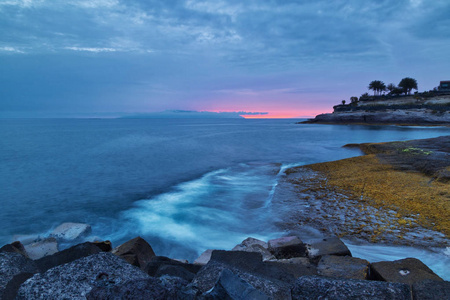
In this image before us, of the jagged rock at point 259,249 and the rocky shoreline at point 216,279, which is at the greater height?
the rocky shoreline at point 216,279

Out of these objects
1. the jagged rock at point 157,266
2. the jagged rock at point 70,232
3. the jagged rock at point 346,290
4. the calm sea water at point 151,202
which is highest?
the jagged rock at point 346,290

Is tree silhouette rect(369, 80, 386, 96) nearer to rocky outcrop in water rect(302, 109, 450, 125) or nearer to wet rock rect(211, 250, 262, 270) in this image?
rocky outcrop in water rect(302, 109, 450, 125)

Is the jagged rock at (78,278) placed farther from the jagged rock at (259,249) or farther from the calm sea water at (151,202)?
the calm sea water at (151,202)

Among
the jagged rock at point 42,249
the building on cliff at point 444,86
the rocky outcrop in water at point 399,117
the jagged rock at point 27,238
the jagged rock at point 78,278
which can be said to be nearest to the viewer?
the jagged rock at point 78,278

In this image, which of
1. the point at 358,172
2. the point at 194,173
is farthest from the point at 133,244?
the point at 194,173

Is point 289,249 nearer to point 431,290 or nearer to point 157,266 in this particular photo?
point 157,266

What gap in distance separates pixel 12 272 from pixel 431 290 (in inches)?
200

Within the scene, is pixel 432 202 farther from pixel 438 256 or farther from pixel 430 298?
pixel 430 298

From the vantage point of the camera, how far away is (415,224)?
22.8 feet

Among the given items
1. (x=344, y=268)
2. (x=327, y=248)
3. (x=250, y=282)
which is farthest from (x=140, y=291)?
(x=327, y=248)

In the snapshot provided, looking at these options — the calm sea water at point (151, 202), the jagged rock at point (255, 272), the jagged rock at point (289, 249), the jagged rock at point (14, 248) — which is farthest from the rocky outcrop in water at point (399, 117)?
the jagged rock at point (14, 248)

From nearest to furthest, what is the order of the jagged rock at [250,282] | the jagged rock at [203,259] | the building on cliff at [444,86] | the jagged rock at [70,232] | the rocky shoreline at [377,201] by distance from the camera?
the jagged rock at [250,282] < the jagged rock at [203,259] < the rocky shoreline at [377,201] < the jagged rock at [70,232] < the building on cliff at [444,86]

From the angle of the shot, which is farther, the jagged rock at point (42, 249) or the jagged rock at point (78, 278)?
the jagged rock at point (42, 249)

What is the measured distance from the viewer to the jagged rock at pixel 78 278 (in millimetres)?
2617
